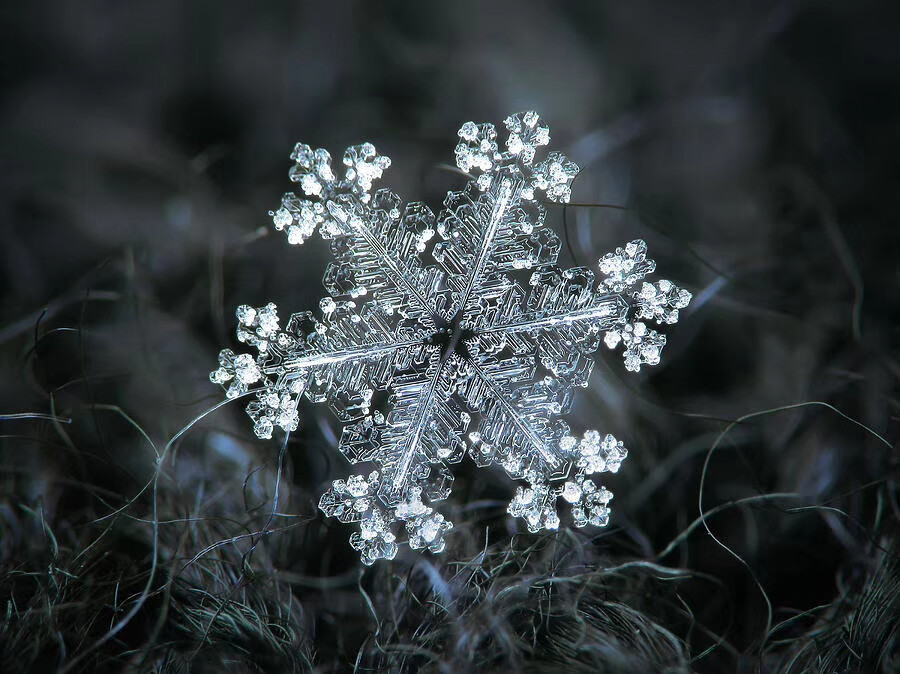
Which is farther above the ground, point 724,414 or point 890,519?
point 724,414

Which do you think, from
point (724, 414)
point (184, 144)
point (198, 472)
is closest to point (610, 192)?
point (724, 414)

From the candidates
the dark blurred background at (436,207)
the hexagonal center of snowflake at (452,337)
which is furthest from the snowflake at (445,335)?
the dark blurred background at (436,207)

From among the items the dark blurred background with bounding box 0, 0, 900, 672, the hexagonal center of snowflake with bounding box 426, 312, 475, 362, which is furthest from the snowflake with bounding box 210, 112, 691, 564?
the dark blurred background with bounding box 0, 0, 900, 672

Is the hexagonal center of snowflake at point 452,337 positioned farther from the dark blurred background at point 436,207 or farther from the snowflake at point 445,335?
the dark blurred background at point 436,207

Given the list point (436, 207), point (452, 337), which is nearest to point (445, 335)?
point (452, 337)

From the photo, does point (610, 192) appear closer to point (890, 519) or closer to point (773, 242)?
point (773, 242)

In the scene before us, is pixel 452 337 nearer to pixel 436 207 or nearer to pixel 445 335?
pixel 445 335

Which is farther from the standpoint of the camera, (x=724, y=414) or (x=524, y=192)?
(x=724, y=414)

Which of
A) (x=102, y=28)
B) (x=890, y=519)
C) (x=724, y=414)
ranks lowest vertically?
(x=890, y=519)
